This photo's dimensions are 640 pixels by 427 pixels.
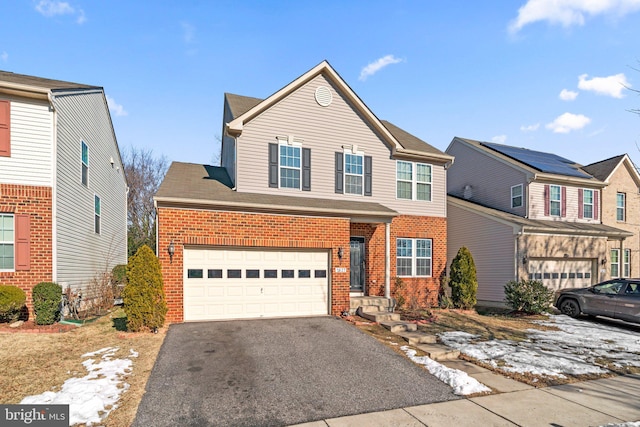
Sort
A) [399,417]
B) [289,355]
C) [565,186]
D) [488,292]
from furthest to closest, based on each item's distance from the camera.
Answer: [565,186], [488,292], [289,355], [399,417]

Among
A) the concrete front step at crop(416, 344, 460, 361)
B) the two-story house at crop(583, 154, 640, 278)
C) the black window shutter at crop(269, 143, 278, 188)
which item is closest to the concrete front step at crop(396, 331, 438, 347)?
the concrete front step at crop(416, 344, 460, 361)

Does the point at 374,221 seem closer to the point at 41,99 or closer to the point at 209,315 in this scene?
the point at 209,315

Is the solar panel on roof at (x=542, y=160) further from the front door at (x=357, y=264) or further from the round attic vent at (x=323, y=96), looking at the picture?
the round attic vent at (x=323, y=96)

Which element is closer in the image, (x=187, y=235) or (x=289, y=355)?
(x=289, y=355)

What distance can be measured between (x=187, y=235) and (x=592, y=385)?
1012 centimetres

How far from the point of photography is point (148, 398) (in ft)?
18.6

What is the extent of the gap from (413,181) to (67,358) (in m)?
12.9

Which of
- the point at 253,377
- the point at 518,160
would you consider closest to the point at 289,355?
the point at 253,377

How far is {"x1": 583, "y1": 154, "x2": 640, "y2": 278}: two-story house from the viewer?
20.2 m

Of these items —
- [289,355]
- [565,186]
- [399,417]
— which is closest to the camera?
[399,417]

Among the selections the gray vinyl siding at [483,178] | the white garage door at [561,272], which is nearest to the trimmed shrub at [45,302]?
the white garage door at [561,272]

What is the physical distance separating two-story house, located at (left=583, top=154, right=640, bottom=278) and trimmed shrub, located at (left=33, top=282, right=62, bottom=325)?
25.5 meters

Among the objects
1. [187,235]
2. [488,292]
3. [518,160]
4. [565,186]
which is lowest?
[488,292]

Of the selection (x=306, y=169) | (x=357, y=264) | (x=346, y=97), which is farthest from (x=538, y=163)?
(x=306, y=169)
